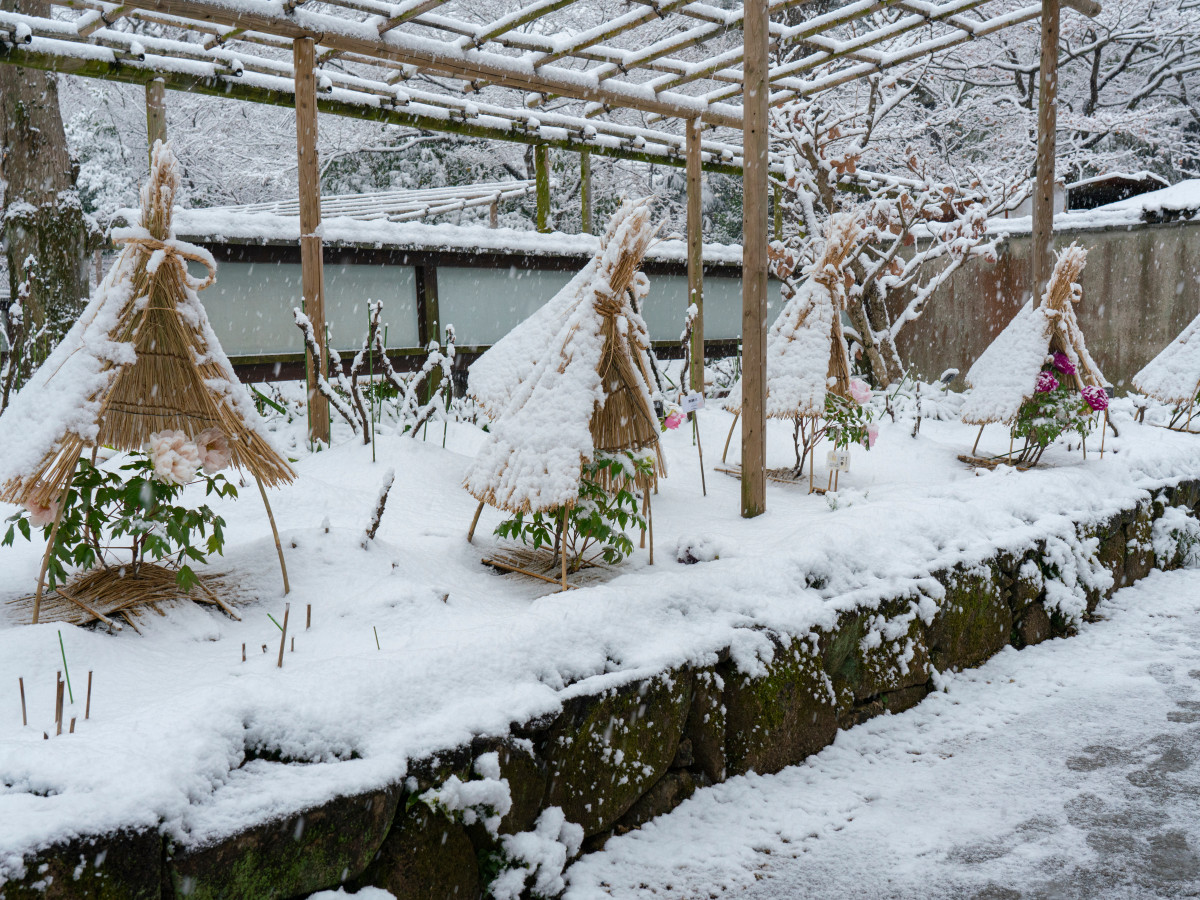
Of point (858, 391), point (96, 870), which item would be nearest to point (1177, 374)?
point (858, 391)

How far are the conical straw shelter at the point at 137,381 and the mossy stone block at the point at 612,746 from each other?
1.07 meters

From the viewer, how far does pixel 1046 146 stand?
568cm

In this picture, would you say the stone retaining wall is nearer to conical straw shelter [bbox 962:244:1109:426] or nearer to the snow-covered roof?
conical straw shelter [bbox 962:244:1109:426]

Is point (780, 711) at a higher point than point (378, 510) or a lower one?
lower

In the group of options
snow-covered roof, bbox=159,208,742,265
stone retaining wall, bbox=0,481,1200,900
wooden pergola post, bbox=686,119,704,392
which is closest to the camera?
stone retaining wall, bbox=0,481,1200,900

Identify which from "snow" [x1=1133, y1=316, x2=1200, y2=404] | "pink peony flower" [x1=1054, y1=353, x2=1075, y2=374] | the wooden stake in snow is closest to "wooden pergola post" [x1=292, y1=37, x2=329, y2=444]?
the wooden stake in snow

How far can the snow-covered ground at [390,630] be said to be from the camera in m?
1.81

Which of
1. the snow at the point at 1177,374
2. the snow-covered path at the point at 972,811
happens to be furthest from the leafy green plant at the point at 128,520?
the snow at the point at 1177,374

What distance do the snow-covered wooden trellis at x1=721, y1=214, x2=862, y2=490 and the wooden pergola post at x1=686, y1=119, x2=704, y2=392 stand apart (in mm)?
1099

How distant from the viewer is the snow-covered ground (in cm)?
181

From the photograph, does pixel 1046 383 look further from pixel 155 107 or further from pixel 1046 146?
pixel 155 107

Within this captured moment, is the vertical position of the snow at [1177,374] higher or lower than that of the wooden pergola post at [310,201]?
lower

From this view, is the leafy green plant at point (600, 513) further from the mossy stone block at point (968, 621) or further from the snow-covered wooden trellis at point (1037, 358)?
the snow-covered wooden trellis at point (1037, 358)

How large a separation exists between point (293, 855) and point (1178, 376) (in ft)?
21.3
